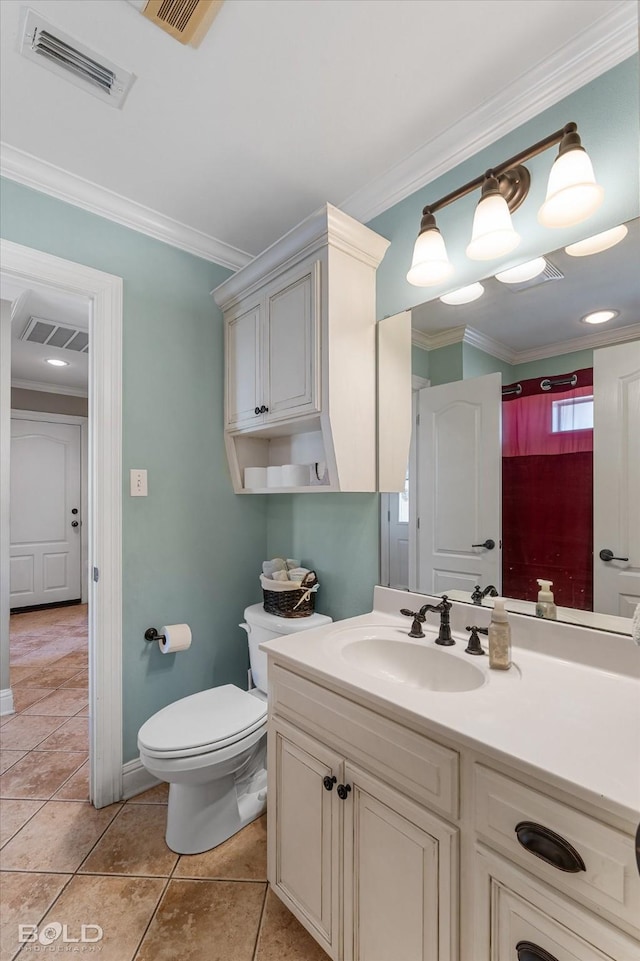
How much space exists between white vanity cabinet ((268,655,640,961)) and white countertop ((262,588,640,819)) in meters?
0.03

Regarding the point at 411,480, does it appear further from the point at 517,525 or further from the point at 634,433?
the point at 634,433

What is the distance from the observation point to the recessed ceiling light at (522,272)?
128 cm

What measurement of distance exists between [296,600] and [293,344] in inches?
42.1

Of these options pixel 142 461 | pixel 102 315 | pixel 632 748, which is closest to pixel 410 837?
pixel 632 748

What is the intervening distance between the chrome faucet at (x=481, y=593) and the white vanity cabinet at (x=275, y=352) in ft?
2.71

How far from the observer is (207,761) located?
1.48 meters

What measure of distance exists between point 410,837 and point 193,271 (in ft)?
7.43

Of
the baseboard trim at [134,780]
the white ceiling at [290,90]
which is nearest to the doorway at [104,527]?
the baseboard trim at [134,780]

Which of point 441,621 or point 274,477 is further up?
point 274,477

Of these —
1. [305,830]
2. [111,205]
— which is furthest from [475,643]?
[111,205]

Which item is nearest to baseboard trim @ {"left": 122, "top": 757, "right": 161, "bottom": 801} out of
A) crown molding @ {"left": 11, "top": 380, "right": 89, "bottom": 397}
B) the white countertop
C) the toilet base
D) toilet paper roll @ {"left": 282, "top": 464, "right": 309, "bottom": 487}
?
the toilet base

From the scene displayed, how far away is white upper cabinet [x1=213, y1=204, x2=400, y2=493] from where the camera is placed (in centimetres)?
159

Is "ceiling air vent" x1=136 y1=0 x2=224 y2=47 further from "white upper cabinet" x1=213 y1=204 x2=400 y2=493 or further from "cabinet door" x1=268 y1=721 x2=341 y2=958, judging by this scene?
"cabinet door" x1=268 y1=721 x2=341 y2=958

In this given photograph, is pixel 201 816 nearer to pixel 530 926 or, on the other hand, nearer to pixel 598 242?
pixel 530 926
